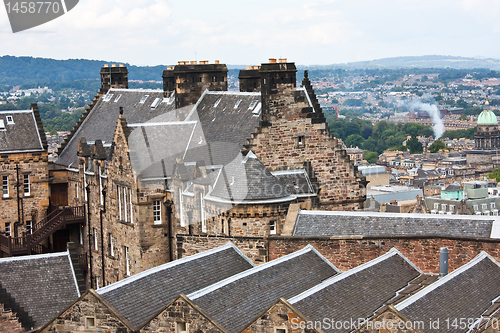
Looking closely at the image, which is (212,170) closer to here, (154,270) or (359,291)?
(154,270)

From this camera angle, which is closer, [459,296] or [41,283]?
[459,296]

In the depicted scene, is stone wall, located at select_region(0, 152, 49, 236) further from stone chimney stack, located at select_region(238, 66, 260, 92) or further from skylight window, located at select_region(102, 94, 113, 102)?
stone chimney stack, located at select_region(238, 66, 260, 92)

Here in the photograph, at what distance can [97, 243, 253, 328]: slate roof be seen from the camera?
107 feet

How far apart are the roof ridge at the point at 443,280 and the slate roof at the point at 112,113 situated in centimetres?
3364

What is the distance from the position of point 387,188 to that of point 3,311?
12930 centimetres

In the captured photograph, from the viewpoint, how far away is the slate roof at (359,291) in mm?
31422

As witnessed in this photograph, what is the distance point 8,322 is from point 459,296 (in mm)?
19689

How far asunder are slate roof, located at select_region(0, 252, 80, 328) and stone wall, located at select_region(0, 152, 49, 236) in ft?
91.0

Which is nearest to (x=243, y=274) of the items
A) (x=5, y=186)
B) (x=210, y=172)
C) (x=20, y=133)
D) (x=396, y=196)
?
(x=210, y=172)

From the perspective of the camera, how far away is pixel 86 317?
3156 centimetres

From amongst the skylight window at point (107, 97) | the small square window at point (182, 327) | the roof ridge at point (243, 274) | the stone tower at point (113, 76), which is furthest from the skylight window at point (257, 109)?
the stone tower at point (113, 76)

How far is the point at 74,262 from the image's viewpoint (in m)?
43.5

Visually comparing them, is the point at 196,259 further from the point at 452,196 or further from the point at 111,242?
the point at 452,196

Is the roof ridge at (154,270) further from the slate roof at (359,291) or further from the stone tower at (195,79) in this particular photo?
the stone tower at (195,79)
